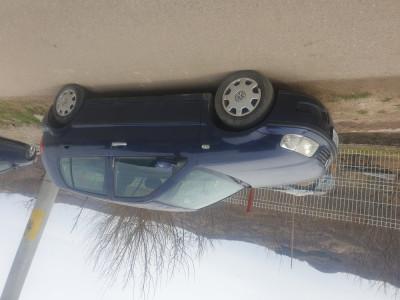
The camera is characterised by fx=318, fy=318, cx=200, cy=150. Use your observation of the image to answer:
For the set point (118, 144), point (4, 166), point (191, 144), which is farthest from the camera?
point (4, 166)

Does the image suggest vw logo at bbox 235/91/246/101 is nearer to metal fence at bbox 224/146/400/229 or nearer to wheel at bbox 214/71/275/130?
wheel at bbox 214/71/275/130

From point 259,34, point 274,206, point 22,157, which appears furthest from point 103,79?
point 274,206

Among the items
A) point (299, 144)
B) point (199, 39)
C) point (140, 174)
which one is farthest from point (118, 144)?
point (299, 144)

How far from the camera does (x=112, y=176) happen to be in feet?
12.9

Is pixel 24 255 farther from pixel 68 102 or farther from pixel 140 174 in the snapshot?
pixel 140 174

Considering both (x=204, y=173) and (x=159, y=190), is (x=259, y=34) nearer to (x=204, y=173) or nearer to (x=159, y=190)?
(x=204, y=173)

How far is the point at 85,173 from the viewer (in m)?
4.20

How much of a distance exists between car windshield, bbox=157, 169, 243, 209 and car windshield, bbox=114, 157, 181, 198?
19cm

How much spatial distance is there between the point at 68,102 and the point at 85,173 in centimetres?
105

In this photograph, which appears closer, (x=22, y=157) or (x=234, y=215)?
(x=22, y=157)

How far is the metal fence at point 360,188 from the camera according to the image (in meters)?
6.63

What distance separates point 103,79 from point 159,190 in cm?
175

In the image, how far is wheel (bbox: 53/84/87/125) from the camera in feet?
14.3

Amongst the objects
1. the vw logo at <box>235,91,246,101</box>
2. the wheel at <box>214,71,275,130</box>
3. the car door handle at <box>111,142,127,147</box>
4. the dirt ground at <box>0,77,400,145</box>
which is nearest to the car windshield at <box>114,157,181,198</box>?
the car door handle at <box>111,142,127,147</box>
